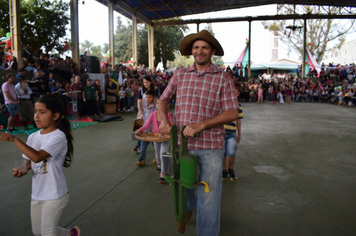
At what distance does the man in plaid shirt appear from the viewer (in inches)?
93.5

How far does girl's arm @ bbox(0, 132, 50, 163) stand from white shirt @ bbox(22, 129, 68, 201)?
5 cm

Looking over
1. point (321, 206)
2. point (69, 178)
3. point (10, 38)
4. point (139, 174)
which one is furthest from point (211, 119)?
point (10, 38)

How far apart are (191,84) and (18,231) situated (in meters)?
2.41

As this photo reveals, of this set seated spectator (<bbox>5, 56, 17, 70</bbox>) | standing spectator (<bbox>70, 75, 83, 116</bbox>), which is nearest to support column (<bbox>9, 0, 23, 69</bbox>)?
seated spectator (<bbox>5, 56, 17, 70</bbox>)

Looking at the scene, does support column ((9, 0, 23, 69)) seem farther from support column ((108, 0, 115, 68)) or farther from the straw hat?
the straw hat

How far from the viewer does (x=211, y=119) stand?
2.31m

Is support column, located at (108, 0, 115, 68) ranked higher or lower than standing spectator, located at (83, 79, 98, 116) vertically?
higher

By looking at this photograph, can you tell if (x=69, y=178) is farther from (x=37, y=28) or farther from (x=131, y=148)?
(x=37, y=28)

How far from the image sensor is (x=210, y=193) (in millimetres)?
2365

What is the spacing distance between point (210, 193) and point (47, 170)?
4.38 ft

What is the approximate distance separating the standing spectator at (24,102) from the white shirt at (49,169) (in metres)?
7.55

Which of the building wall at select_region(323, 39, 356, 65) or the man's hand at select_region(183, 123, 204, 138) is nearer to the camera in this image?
the man's hand at select_region(183, 123, 204, 138)

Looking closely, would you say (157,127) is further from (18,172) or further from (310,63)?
(310,63)

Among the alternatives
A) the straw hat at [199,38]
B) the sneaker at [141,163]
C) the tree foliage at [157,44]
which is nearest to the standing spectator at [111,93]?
the sneaker at [141,163]
